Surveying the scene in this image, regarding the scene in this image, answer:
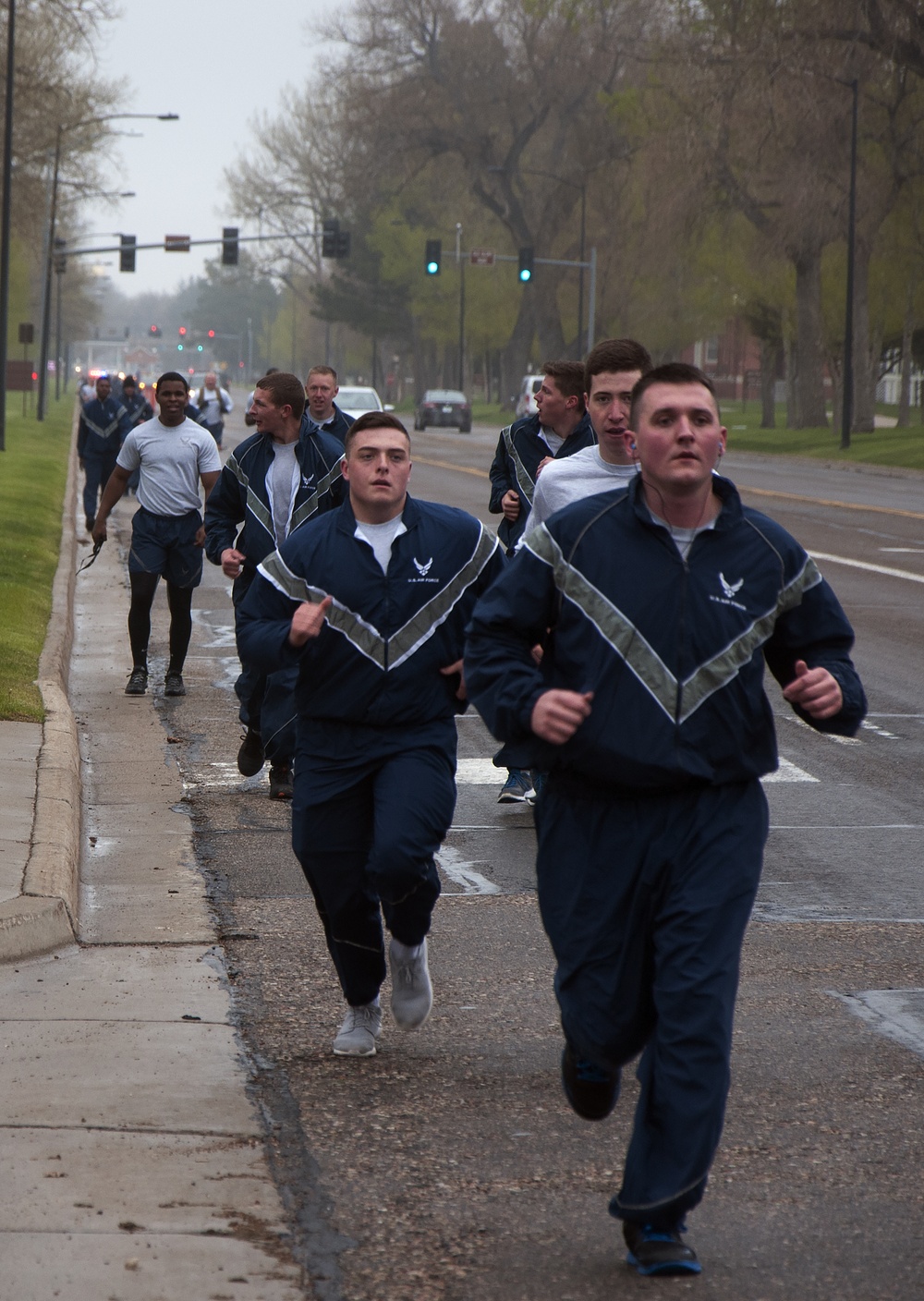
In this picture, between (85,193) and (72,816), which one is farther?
(85,193)

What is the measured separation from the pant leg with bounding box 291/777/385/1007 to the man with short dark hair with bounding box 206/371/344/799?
11.0ft

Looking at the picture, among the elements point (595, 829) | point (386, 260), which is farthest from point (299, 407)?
point (386, 260)

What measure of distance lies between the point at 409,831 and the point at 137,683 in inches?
300

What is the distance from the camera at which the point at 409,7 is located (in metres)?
68.6

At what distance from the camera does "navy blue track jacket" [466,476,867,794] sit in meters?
4.08

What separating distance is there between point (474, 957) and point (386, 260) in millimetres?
89114

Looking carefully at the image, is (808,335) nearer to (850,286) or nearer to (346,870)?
(850,286)

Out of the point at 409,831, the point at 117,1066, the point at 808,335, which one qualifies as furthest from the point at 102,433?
the point at 808,335

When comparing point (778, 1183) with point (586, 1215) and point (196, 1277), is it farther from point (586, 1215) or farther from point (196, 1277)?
point (196, 1277)

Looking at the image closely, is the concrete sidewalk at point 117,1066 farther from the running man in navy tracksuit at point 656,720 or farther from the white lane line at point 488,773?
the white lane line at point 488,773

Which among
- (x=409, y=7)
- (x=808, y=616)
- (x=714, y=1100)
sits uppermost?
(x=409, y=7)

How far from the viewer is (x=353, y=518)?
5543mm

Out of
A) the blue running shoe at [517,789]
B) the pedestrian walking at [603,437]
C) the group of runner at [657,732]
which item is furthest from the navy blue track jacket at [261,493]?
the group of runner at [657,732]

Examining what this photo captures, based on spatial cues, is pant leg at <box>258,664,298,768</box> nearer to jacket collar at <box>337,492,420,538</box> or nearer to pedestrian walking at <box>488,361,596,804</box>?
pedestrian walking at <box>488,361,596,804</box>
